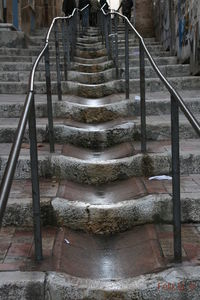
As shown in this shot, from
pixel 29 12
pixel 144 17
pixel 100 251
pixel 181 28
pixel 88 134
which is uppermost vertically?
pixel 29 12

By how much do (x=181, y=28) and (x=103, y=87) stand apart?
187cm

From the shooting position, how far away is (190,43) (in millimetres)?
6629

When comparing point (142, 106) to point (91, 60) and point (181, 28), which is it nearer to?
point (181, 28)

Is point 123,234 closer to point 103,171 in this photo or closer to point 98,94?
point 103,171

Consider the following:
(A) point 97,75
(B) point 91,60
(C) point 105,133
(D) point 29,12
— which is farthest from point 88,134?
(D) point 29,12

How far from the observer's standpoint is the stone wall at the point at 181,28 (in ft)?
20.6

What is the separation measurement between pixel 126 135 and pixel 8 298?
2435mm

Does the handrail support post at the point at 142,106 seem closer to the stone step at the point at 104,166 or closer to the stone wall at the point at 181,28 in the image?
the stone step at the point at 104,166

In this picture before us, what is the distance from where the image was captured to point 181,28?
7.32 metres

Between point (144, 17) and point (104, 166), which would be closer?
point (104, 166)

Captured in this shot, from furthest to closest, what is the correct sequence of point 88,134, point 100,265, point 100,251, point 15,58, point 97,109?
point 15,58 → point 97,109 → point 88,134 → point 100,251 → point 100,265

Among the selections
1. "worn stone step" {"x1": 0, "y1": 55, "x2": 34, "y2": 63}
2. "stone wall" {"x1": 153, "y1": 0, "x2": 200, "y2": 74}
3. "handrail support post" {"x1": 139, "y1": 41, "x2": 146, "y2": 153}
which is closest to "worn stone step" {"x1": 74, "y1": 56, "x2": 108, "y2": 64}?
"worn stone step" {"x1": 0, "y1": 55, "x2": 34, "y2": 63}

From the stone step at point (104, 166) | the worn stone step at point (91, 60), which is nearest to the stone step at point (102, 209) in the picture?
the stone step at point (104, 166)

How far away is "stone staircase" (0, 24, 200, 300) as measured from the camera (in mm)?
2703
